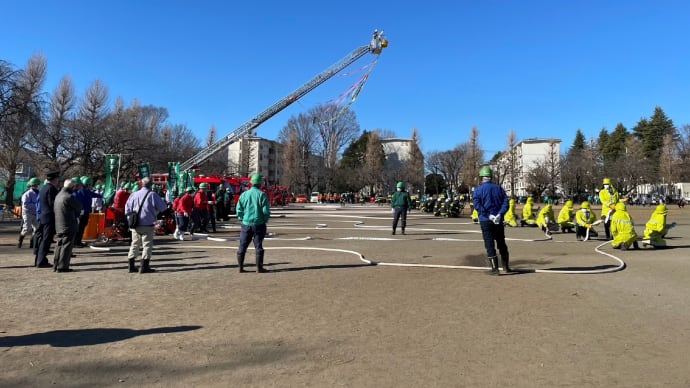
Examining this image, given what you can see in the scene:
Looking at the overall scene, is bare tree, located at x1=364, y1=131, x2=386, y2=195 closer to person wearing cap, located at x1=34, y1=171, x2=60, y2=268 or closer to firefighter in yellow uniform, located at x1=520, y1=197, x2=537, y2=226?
firefighter in yellow uniform, located at x1=520, y1=197, x2=537, y2=226

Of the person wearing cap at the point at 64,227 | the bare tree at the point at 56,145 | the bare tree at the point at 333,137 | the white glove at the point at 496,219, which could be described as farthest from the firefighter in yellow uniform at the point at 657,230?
the bare tree at the point at 333,137

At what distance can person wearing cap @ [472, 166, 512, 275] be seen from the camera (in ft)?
26.1

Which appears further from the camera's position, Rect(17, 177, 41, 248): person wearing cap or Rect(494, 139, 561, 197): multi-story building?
Rect(494, 139, 561, 197): multi-story building

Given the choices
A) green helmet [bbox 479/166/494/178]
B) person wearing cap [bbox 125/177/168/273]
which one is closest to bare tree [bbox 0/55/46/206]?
person wearing cap [bbox 125/177/168/273]

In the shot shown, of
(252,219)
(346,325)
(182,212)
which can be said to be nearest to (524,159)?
(182,212)

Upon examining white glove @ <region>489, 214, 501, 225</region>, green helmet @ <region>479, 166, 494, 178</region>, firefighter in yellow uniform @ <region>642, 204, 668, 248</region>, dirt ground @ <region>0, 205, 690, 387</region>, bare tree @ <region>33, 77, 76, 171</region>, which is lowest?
dirt ground @ <region>0, 205, 690, 387</region>

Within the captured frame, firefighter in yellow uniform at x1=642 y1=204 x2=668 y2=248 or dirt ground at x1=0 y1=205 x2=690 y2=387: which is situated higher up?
firefighter in yellow uniform at x1=642 y1=204 x2=668 y2=248

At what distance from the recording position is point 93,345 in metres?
4.28

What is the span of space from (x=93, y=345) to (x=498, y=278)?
6.03 meters

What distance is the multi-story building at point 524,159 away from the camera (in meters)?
75.6

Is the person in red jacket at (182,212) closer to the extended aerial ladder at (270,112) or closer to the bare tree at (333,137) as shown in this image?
the extended aerial ladder at (270,112)

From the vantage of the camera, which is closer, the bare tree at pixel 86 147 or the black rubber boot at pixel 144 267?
the black rubber boot at pixel 144 267

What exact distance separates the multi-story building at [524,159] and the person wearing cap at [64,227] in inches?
2814

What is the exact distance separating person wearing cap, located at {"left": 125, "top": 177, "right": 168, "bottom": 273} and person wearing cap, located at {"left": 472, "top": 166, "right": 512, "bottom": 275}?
6074mm
